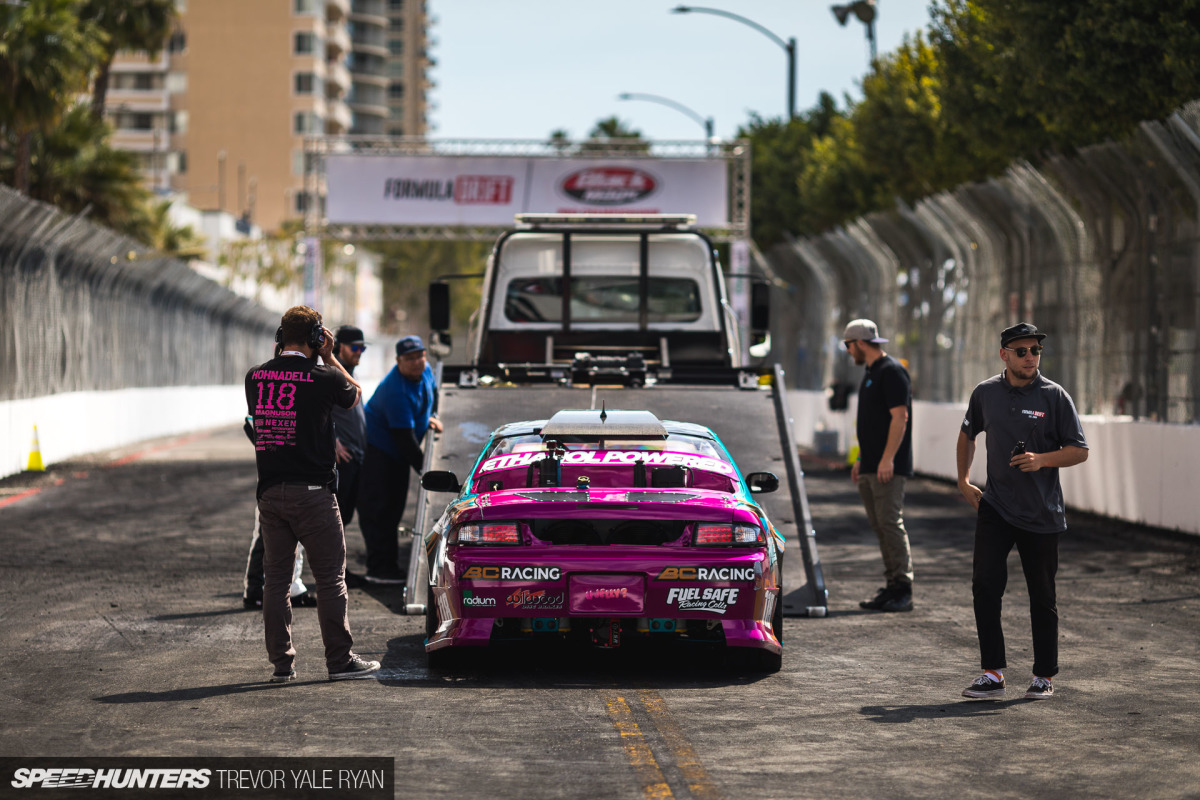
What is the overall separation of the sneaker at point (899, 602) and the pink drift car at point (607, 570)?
8.25ft

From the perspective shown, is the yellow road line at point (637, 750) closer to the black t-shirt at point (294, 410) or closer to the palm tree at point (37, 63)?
the black t-shirt at point (294, 410)

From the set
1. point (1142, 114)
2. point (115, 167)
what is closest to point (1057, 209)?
point (1142, 114)

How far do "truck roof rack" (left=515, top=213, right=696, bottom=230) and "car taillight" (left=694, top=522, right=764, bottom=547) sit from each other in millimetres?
8495

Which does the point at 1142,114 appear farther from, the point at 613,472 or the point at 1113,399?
the point at 613,472

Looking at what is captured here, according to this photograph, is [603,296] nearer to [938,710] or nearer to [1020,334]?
[1020,334]

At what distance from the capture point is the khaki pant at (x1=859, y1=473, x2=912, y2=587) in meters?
11.3

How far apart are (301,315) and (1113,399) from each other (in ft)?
38.7

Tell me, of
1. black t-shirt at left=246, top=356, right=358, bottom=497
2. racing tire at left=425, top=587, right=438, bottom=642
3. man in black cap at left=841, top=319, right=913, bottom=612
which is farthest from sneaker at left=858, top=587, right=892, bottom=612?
black t-shirt at left=246, top=356, right=358, bottom=497

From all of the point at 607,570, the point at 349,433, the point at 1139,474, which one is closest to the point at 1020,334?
the point at 607,570

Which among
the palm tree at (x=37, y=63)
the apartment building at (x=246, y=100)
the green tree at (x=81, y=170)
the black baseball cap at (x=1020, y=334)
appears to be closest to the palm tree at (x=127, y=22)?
the green tree at (x=81, y=170)

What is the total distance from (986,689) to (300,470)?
3.39 m

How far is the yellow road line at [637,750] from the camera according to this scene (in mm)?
6191

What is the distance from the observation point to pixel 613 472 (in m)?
9.15

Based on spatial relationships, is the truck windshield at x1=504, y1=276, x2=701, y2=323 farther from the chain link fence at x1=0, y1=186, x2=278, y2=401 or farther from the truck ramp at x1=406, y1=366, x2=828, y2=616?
the chain link fence at x1=0, y1=186, x2=278, y2=401
